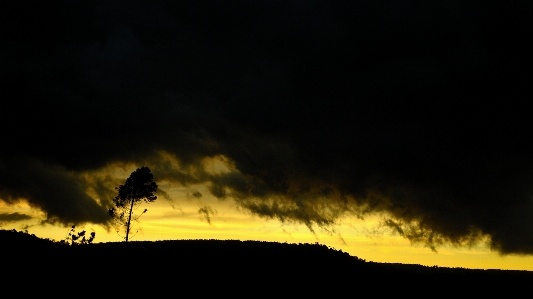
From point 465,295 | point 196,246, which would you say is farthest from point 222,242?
point 465,295

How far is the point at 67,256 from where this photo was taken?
60.2 m

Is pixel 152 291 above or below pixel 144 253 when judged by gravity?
below

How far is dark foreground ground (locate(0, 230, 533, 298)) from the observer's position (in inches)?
2013

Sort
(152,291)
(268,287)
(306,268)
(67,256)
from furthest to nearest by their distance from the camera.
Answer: (306,268) → (67,256) → (268,287) → (152,291)

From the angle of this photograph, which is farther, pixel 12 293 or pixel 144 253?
pixel 144 253

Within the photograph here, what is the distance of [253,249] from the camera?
72562 millimetres

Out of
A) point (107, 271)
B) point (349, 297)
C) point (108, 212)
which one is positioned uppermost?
point (108, 212)

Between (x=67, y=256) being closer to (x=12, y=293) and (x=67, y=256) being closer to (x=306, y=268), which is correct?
(x=12, y=293)

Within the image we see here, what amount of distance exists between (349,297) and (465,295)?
17.2 meters

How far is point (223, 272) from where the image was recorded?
5778 centimetres

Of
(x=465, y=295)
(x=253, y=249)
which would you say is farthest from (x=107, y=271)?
(x=465, y=295)

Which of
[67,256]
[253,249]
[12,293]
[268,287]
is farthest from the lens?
[253,249]

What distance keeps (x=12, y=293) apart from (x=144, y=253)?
861 inches

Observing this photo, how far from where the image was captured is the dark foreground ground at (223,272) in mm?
51125
